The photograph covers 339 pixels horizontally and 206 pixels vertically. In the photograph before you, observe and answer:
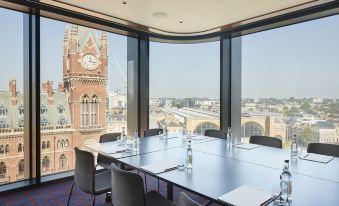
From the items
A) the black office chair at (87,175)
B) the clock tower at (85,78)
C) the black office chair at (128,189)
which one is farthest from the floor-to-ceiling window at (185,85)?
the black office chair at (128,189)

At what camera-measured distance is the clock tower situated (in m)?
4.11

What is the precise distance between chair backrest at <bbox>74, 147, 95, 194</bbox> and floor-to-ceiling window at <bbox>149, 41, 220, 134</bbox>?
9.30ft

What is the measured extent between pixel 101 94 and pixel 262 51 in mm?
3330

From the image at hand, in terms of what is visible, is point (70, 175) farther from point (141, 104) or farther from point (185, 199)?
point (185, 199)

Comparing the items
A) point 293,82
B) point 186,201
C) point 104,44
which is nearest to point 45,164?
point 104,44

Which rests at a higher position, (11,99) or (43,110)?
(11,99)

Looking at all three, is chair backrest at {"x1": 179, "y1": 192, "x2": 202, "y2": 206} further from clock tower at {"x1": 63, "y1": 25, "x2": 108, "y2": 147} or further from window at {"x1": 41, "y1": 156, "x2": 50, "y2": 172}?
window at {"x1": 41, "y1": 156, "x2": 50, "y2": 172}

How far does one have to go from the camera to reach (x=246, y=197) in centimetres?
139

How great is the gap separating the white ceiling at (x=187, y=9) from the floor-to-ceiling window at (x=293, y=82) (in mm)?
850

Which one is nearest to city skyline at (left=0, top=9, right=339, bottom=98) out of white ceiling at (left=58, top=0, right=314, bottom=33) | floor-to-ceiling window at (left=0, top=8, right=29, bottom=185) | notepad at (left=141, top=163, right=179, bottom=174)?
floor-to-ceiling window at (left=0, top=8, right=29, bottom=185)

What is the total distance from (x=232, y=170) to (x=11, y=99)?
333 centimetres

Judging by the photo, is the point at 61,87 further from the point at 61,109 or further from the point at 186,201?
the point at 186,201

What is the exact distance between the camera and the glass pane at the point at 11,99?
338 centimetres

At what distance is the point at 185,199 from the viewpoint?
1.32 meters
